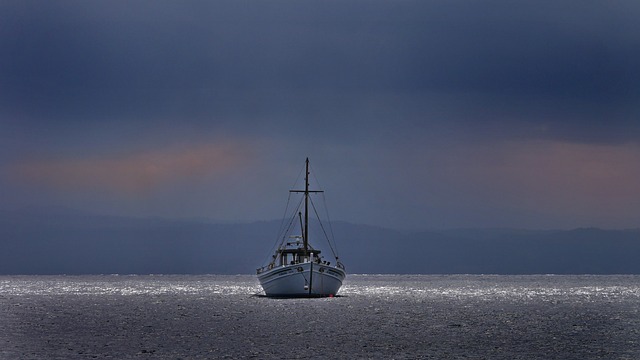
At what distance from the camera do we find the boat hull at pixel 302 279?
9594 centimetres

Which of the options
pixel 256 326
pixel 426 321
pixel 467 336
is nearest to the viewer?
pixel 467 336

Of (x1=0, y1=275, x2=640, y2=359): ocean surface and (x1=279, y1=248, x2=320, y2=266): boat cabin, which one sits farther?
(x1=279, y1=248, x2=320, y2=266): boat cabin

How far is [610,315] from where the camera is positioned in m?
82.8

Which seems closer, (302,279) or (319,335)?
(319,335)

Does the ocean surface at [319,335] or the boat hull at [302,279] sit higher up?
the boat hull at [302,279]

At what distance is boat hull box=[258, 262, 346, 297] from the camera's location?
95938 millimetres

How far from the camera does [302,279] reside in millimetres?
96250

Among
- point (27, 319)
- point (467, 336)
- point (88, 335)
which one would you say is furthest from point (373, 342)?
point (27, 319)

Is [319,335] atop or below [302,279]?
below

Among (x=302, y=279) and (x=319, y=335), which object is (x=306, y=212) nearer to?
(x=302, y=279)

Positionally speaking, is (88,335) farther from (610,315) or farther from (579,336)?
(610,315)

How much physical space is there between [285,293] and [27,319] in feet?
102

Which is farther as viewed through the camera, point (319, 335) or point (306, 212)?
point (306, 212)

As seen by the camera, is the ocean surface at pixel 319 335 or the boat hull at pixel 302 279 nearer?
the ocean surface at pixel 319 335
